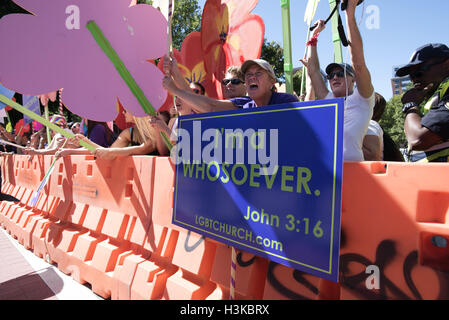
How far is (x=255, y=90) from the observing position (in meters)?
2.29

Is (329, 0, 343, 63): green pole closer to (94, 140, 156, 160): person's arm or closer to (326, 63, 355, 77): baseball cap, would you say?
(326, 63, 355, 77): baseball cap

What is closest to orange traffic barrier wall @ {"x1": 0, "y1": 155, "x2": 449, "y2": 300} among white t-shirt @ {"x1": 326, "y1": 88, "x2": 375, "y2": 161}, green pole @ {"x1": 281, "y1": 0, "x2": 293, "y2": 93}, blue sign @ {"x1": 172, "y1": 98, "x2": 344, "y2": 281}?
blue sign @ {"x1": 172, "y1": 98, "x2": 344, "y2": 281}

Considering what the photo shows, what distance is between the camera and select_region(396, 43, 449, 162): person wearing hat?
1.88 meters

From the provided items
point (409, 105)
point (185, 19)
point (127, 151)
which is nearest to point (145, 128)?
point (127, 151)

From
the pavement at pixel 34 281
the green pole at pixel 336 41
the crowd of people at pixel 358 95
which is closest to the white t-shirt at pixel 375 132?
the crowd of people at pixel 358 95

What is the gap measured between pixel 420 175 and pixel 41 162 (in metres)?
5.94

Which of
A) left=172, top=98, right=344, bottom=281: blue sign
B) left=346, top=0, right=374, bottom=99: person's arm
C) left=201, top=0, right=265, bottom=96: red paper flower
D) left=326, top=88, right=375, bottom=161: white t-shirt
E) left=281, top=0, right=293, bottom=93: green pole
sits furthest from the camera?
left=201, top=0, right=265, bottom=96: red paper flower

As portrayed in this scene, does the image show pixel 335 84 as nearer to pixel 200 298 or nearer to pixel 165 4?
pixel 165 4

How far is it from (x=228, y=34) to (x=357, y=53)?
9.56ft

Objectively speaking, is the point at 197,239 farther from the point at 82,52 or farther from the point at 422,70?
the point at 422,70

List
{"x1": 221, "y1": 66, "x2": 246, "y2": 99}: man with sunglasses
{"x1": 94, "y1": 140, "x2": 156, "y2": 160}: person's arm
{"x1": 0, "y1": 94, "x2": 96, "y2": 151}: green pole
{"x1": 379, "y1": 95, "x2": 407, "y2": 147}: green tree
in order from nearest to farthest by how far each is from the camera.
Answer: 1. {"x1": 0, "y1": 94, "x2": 96, "y2": 151}: green pole
2. {"x1": 221, "y1": 66, "x2": 246, "y2": 99}: man with sunglasses
3. {"x1": 94, "y1": 140, "x2": 156, "y2": 160}: person's arm
4. {"x1": 379, "y1": 95, "x2": 407, "y2": 147}: green tree

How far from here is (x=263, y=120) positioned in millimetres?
1642

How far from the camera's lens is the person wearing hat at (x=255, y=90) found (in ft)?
7.48

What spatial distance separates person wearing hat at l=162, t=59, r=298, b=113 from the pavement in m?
2.34
